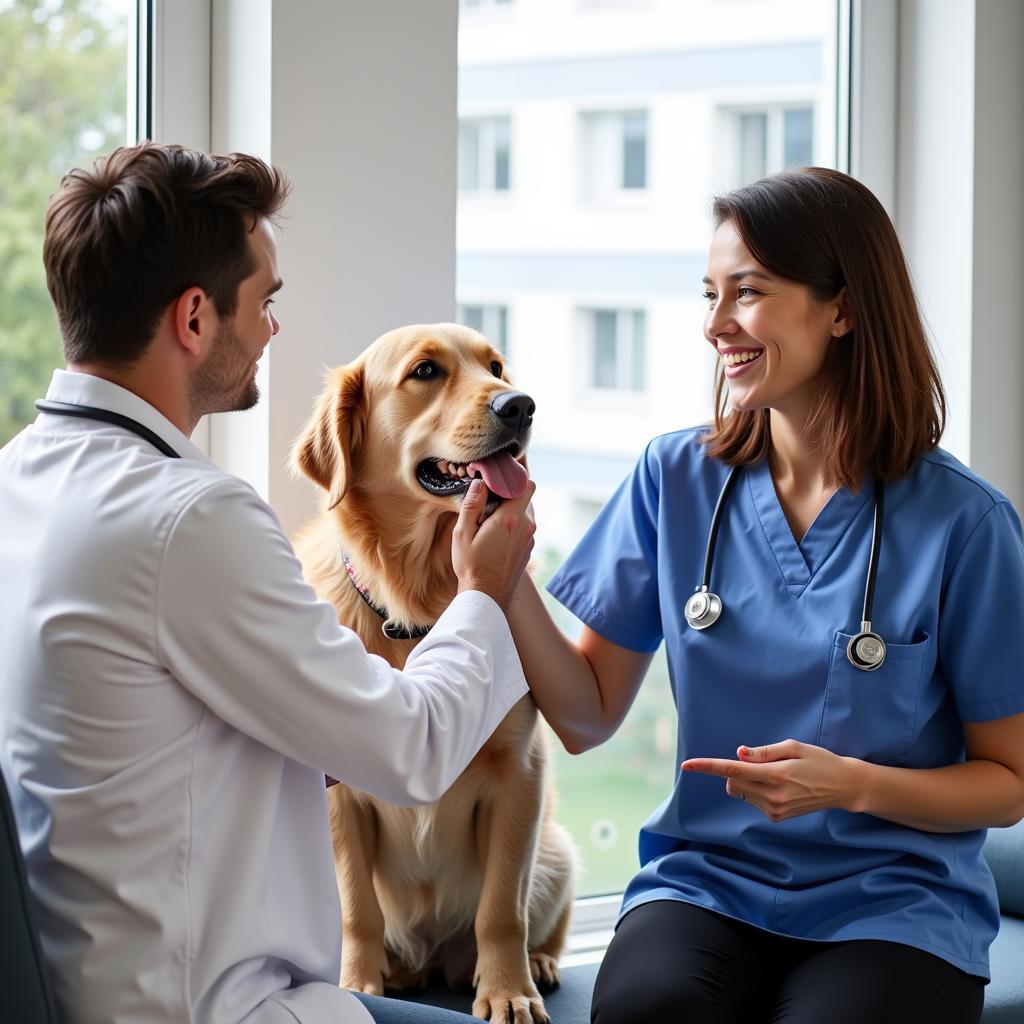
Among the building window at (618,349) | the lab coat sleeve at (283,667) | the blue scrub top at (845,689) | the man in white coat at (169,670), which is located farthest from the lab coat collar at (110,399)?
the building window at (618,349)

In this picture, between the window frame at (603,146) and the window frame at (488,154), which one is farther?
the window frame at (603,146)

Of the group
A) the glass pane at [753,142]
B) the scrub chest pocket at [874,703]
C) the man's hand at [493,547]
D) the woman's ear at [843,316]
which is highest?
the glass pane at [753,142]

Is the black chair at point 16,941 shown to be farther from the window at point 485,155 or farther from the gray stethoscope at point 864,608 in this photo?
the window at point 485,155

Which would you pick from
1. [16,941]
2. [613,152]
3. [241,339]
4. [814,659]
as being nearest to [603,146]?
[613,152]

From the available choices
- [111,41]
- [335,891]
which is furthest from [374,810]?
[111,41]

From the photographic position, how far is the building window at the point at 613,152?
2457 millimetres

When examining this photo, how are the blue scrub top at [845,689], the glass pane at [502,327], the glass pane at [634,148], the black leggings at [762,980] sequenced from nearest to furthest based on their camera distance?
the black leggings at [762,980] → the blue scrub top at [845,689] → the glass pane at [502,327] → the glass pane at [634,148]

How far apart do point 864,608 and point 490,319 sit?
110 centimetres

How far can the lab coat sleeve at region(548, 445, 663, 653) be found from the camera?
1.73 meters

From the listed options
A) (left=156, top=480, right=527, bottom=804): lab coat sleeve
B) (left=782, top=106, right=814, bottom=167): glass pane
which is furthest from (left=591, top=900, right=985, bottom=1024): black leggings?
(left=782, top=106, right=814, bottom=167): glass pane

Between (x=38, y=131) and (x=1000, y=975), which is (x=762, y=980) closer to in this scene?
(x=1000, y=975)

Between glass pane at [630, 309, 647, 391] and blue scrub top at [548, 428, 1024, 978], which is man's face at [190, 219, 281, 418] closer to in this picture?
blue scrub top at [548, 428, 1024, 978]

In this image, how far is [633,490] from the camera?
176 centimetres

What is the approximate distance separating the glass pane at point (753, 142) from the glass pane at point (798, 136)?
56 millimetres
